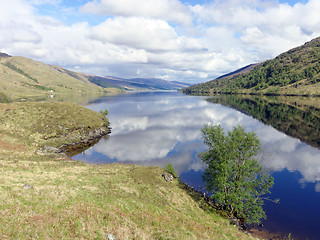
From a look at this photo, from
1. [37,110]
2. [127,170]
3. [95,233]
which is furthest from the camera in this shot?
[37,110]

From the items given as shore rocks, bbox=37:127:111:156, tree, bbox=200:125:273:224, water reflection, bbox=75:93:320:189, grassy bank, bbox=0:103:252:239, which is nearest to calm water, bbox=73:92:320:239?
water reflection, bbox=75:93:320:189

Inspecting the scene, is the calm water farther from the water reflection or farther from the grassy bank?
the grassy bank

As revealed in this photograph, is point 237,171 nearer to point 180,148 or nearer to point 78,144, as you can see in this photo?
point 180,148

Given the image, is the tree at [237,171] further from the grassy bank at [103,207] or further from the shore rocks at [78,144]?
the shore rocks at [78,144]

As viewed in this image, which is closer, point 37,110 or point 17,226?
point 17,226

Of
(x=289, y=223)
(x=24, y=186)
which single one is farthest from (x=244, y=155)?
(x=24, y=186)

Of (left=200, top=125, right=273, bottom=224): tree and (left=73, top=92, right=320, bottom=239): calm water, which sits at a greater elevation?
(left=200, top=125, right=273, bottom=224): tree

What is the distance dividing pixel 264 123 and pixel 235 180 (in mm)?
115329

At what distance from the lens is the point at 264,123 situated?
463 feet

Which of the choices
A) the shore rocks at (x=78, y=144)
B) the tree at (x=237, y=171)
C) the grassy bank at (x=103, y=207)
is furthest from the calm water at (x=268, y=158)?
the grassy bank at (x=103, y=207)

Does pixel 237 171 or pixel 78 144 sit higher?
pixel 237 171

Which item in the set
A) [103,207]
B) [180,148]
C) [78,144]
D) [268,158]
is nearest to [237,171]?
[103,207]

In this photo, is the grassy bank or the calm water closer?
the grassy bank

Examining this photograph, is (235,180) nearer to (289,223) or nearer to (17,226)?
(289,223)
